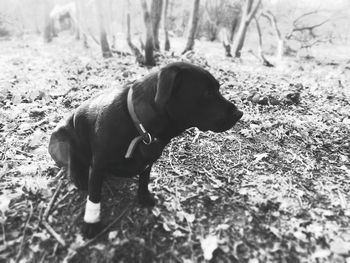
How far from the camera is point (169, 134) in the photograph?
2.30 meters

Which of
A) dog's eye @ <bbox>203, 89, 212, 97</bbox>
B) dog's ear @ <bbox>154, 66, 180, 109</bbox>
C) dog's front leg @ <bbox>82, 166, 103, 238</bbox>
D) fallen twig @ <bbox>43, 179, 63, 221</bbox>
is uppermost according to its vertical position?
dog's ear @ <bbox>154, 66, 180, 109</bbox>

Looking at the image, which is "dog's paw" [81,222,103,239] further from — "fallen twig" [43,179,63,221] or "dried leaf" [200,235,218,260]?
"dried leaf" [200,235,218,260]

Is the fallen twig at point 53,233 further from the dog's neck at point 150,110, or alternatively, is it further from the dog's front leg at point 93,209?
the dog's neck at point 150,110

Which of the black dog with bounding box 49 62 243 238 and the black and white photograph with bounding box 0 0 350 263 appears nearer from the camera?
the black dog with bounding box 49 62 243 238

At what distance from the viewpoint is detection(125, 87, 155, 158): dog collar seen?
7.03ft

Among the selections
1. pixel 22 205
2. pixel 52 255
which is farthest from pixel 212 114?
pixel 22 205

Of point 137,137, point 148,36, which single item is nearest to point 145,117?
point 137,137

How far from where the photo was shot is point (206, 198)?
306 centimetres

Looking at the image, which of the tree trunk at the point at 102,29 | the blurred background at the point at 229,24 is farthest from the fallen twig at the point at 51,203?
the blurred background at the point at 229,24

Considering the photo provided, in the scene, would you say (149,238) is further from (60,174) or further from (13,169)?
(13,169)

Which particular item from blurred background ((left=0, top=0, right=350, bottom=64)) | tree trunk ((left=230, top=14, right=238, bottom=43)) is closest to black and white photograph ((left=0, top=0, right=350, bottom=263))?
blurred background ((left=0, top=0, right=350, bottom=64))

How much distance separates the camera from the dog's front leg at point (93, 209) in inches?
94.7

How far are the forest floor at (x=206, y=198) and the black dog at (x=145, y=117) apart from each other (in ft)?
1.30

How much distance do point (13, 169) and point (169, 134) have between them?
216 centimetres
